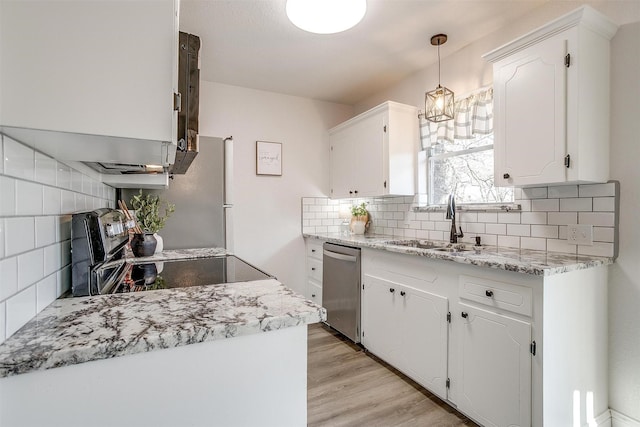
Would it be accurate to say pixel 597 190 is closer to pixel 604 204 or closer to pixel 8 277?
pixel 604 204

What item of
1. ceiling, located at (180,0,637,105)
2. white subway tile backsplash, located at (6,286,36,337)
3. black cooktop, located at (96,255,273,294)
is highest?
ceiling, located at (180,0,637,105)

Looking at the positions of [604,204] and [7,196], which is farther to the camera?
[604,204]

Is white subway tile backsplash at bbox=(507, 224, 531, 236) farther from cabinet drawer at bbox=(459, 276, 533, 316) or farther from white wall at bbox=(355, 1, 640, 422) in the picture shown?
cabinet drawer at bbox=(459, 276, 533, 316)

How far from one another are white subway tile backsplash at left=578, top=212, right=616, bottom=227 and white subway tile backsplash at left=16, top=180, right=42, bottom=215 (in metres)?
2.43

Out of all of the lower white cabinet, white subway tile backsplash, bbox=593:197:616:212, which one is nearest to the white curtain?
white subway tile backsplash, bbox=593:197:616:212

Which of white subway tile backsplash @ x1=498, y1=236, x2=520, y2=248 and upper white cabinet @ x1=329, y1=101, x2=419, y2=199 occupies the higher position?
upper white cabinet @ x1=329, y1=101, x2=419, y2=199

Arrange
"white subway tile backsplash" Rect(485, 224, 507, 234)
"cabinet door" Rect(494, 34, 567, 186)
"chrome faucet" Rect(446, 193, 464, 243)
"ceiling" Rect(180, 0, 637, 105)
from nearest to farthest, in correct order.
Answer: "cabinet door" Rect(494, 34, 567, 186), "ceiling" Rect(180, 0, 637, 105), "white subway tile backsplash" Rect(485, 224, 507, 234), "chrome faucet" Rect(446, 193, 464, 243)

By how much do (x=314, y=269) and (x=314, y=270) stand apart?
0.01 metres

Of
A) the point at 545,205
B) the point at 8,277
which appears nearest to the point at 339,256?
the point at 545,205

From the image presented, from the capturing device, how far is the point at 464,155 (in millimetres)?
2646

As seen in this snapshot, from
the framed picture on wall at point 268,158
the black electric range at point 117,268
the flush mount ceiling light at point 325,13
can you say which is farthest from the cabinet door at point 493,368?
the framed picture on wall at point 268,158

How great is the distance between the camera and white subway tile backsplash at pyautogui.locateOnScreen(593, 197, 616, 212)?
1712mm

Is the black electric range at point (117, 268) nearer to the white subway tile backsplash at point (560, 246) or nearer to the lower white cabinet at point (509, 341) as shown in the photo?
the lower white cabinet at point (509, 341)

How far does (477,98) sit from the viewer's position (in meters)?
2.39
